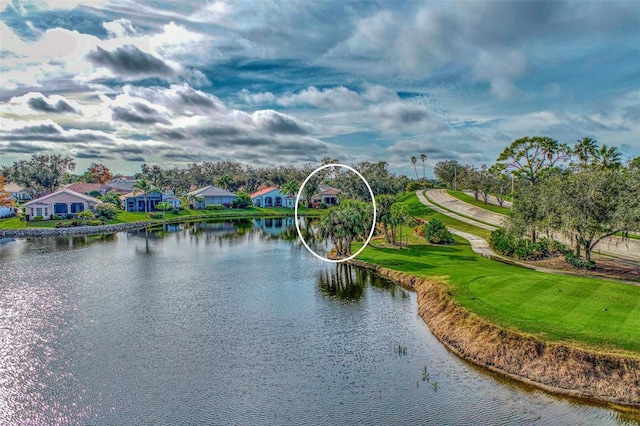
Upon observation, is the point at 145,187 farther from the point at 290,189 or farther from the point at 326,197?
the point at 326,197

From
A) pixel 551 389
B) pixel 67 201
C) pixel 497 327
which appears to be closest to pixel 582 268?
pixel 497 327

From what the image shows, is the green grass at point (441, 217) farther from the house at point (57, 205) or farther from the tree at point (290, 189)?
the house at point (57, 205)

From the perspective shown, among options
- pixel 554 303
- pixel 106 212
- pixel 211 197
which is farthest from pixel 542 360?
pixel 211 197

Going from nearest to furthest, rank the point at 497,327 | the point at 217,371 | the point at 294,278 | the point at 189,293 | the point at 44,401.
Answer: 1. the point at 44,401
2. the point at 217,371
3. the point at 497,327
4. the point at 189,293
5. the point at 294,278

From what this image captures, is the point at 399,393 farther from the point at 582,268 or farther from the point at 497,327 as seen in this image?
the point at 582,268

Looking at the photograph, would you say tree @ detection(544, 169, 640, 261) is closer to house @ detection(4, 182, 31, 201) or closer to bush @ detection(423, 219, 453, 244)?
bush @ detection(423, 219, 453, 244)
